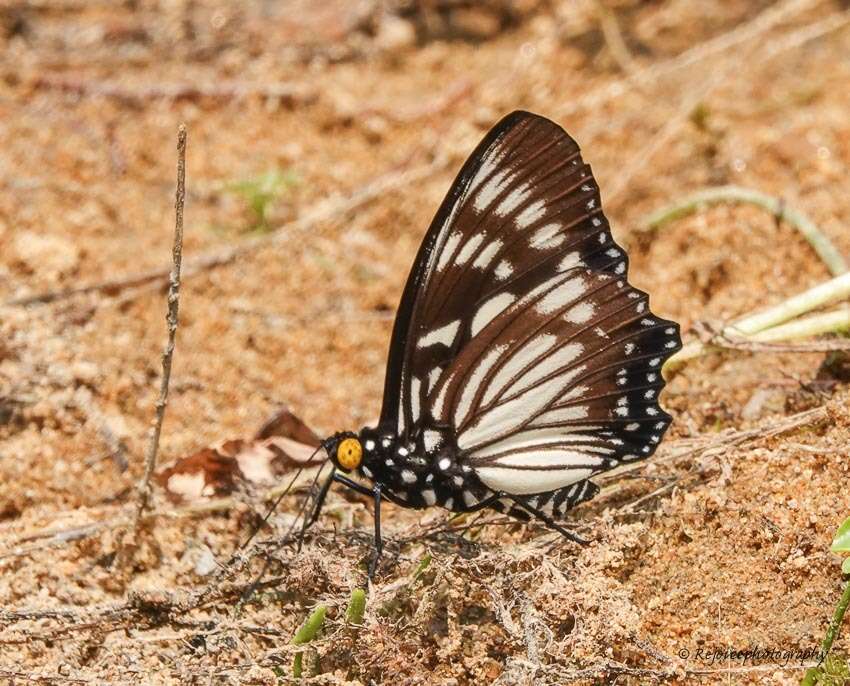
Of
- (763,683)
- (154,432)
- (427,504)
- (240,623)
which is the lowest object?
(763,683)

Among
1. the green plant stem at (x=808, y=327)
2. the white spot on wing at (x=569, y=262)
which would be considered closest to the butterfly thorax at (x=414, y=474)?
the white spot on wing at (x=569, y=262)

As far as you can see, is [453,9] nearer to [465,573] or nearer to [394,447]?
[394,447]

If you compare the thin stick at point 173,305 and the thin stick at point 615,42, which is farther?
the thin stick at point 615,42

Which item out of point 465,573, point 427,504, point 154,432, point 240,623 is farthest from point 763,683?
point 154,432

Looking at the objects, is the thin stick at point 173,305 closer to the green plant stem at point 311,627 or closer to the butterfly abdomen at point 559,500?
the green plant stem at point 311,627

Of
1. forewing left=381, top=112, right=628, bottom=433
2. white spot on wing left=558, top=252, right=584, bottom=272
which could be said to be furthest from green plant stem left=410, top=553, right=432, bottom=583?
white spot on wing left=558, top=252, right=584, bottom=272
